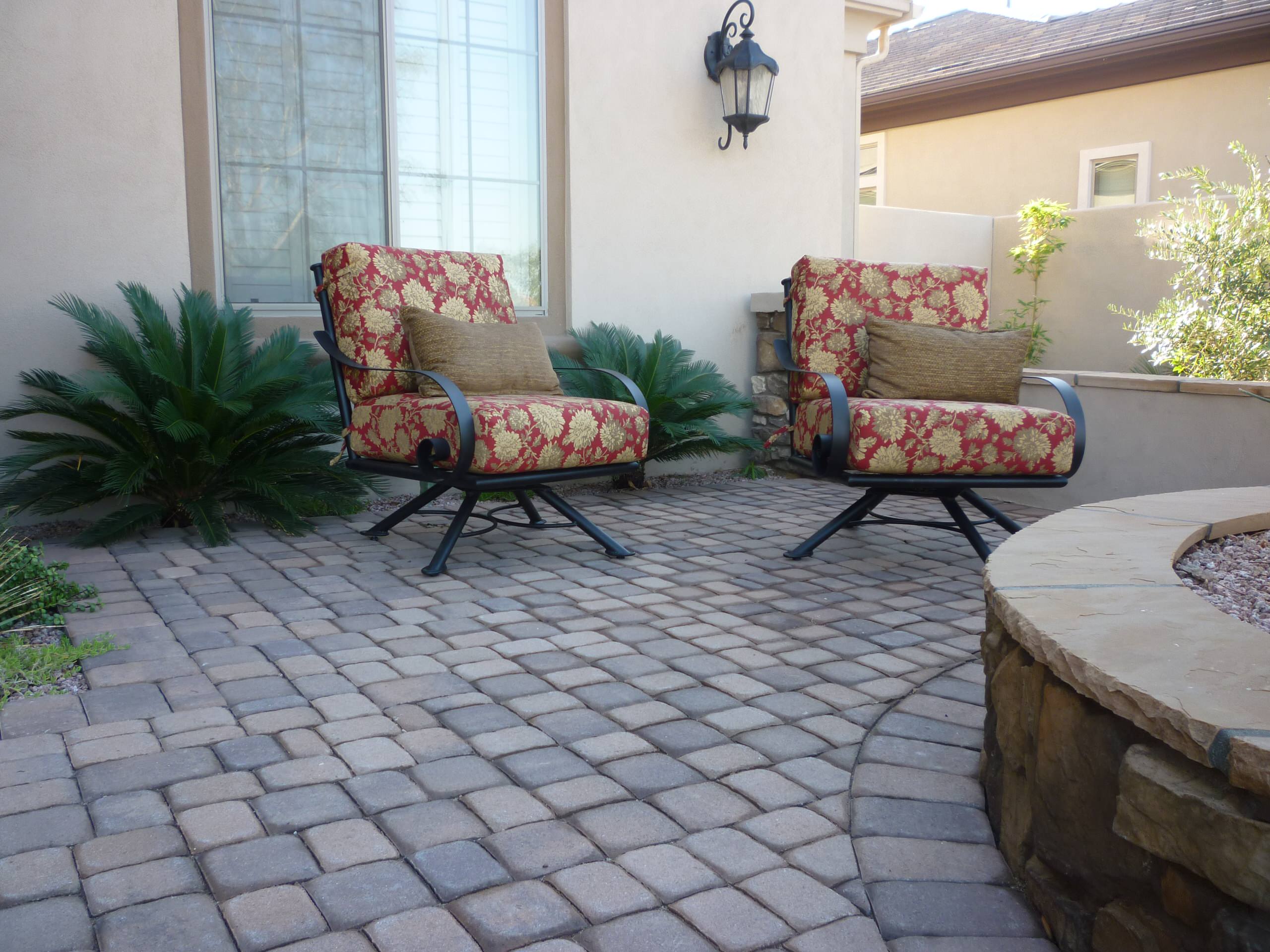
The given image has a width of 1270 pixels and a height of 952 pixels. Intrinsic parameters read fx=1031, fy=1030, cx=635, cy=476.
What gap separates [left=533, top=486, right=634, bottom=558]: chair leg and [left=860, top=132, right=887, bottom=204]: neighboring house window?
997cm

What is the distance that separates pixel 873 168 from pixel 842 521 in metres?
10.2

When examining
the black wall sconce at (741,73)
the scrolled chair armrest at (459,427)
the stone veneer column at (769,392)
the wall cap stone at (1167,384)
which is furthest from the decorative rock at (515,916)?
the black wall sconce at (741,73)

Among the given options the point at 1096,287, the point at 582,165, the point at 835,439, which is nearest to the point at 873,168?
the point at 1096,287

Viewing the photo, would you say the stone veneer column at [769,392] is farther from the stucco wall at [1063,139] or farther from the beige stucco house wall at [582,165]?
the stucco wall at [1063,139]

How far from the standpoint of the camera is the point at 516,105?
511cm

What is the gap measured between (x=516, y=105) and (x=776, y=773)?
4.07 meters

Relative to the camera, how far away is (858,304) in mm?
4059

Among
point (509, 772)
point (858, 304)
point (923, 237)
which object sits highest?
point (923, 237)

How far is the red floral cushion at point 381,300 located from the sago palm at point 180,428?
33 centimetres

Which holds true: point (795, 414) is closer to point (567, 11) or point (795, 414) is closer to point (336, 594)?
point (336, 594)

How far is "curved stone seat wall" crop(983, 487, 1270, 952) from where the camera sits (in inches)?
42.6

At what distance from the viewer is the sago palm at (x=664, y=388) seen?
16.2 feet

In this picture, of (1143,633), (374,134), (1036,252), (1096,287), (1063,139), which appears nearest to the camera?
(1143,633)

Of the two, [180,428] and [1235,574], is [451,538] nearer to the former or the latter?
[180,428]
